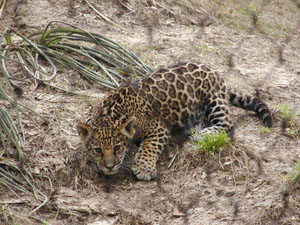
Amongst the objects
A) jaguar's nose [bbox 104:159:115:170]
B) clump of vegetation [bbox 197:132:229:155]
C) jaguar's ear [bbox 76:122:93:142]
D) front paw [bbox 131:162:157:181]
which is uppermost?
clump of vegetation [bbox 197:132:229:155]

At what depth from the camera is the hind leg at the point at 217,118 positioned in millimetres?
7040

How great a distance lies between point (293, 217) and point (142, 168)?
198 cm

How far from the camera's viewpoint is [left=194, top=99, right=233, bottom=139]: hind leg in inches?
277

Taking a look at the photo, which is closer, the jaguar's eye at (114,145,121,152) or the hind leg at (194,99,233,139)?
the jaguar's eye at (114,145,121,152)

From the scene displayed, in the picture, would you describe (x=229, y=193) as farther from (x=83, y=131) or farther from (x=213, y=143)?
(x=83, y=131)

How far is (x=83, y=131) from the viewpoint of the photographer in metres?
6.12

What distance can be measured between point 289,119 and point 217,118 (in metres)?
0.98

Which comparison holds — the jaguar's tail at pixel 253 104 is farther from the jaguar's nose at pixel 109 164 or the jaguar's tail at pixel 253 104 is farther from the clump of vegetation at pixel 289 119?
the jaguar's nose at pixel 109 164

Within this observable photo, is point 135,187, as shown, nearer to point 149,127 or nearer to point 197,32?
point 149,127

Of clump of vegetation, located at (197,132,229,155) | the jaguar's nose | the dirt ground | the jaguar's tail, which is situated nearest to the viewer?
the dirt ground

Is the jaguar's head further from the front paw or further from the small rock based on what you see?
the small rock

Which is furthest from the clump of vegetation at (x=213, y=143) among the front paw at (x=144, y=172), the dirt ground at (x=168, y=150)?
the front paw at (x=144, y=172)

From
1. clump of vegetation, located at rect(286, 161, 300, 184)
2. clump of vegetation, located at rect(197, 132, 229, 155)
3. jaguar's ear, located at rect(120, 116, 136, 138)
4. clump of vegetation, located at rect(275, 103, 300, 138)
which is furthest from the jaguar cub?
clump of vegetation, located at rect(286, 161, 300, 184)

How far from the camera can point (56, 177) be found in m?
5.98
